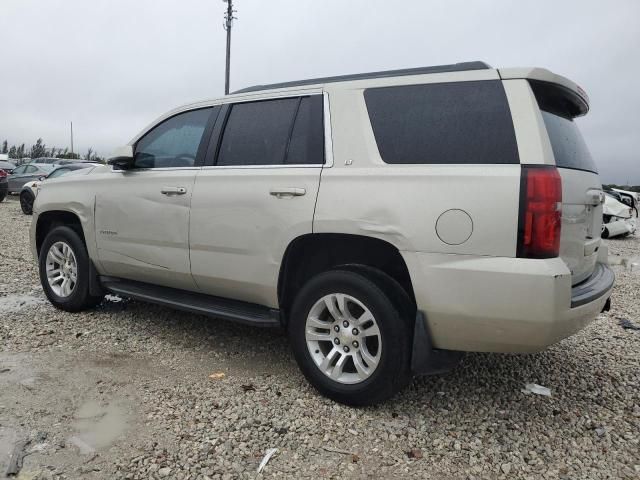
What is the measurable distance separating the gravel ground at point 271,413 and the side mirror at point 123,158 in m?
1.39

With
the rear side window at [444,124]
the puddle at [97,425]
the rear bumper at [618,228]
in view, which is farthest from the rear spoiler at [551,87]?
the rear bumper at [618,228]

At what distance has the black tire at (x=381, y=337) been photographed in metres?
2.77

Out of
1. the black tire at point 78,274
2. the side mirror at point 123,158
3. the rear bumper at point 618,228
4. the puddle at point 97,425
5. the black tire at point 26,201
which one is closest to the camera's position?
the puddle at point 97,425

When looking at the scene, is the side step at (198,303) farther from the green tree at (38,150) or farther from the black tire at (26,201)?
the green tree at (38,150)

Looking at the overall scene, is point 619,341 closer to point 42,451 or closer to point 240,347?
point 240,347

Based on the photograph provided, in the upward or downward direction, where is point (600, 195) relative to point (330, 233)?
upward

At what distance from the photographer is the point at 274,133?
3.44 meters

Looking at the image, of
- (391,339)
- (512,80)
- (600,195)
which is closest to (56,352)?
(391,339)

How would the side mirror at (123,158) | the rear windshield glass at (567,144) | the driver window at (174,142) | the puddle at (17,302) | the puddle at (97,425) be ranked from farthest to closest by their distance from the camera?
the puddle at (17,302), the side mirror at (123,158), the driver window at (174,142), the rear windshield glass at (567,144), the puddle at (97,425)

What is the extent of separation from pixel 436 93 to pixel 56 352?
10.5ft

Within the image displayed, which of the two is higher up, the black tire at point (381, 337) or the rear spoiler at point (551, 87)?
the rear spoiler at point (551, 87)

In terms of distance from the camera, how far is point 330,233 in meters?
2.99

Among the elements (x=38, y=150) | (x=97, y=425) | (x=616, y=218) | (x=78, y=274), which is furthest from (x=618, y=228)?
(x=38, y=150)

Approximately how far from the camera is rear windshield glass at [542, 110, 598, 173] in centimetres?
270
